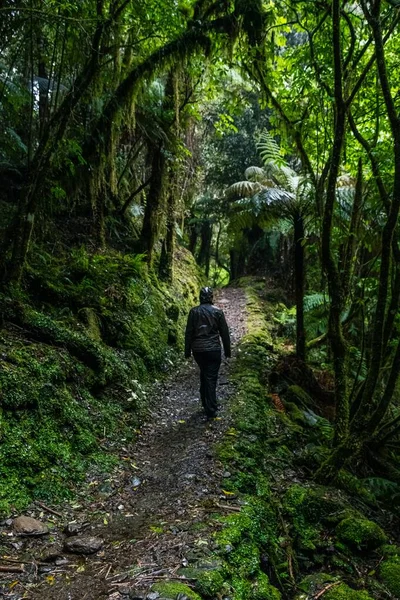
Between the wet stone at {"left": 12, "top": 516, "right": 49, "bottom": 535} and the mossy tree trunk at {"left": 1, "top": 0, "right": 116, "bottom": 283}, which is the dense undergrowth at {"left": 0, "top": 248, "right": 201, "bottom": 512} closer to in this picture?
the wet stone at {"left": 12, "top": 516, "right": 49, "bottom": 535}

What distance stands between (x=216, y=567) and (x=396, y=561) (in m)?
2.00

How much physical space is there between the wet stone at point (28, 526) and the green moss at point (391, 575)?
116 inches

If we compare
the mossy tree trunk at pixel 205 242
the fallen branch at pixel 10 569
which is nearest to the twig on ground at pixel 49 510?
the fallen branch at pixel 10 569

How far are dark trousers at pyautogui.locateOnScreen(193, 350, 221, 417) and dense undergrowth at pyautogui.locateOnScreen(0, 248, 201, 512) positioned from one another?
1.00 meters

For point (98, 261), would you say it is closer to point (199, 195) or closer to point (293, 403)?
point (293, 403)

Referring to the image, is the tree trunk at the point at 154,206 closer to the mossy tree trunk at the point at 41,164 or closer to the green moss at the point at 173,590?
the mossy tree trunk at the point at 41,164

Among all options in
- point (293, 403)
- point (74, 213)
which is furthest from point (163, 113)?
point (293, 403)

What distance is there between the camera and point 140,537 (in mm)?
3516

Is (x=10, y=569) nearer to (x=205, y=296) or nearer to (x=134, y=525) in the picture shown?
(x=134, y=525)

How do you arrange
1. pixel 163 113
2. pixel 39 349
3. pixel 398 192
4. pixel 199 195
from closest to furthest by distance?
pixel 398 192 → pixel 39 349 → pixel 163 113 → pixel 199 195

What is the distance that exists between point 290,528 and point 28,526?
2380 millimetres

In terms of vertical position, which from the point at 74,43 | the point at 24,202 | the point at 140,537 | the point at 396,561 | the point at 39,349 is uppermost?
the point at 74,43

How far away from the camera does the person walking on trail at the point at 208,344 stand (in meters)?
5.88

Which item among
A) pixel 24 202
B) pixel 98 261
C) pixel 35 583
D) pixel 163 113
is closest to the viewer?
pixel 35 583
